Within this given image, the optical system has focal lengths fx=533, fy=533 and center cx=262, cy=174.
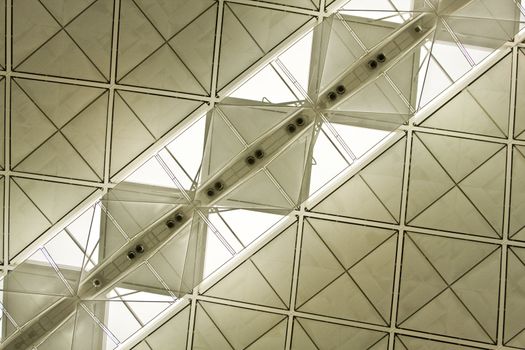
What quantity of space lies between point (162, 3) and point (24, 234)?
9953 mm

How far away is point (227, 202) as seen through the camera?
18375 millimetres

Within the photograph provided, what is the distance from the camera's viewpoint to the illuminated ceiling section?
61.2ft

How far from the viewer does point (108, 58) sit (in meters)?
19.4

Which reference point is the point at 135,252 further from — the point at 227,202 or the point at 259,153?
the point at 259,153

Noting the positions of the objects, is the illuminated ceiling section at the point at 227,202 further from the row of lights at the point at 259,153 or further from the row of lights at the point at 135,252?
the row of lights at the point at 259,153

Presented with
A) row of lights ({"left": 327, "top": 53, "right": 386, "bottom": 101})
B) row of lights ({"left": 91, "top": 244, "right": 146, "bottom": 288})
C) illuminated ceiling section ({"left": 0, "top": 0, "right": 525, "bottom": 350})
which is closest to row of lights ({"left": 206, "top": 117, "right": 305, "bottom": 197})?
illuminated ceiling section ({"left": 0, "top": 0, "right": 525, "bottom": 350})

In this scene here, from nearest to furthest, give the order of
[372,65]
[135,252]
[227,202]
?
1. [372,65]
2. [227,202]
3. [135,252]

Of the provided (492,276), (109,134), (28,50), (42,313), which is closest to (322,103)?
(109,134)

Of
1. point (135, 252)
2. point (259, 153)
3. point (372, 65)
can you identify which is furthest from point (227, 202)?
point (372, 65)

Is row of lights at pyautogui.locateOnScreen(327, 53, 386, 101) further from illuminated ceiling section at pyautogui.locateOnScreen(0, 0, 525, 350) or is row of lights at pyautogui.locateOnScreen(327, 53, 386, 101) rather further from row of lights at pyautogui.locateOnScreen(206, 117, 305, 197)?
row of lights at pyautogui.locateOnScreen(206, 117, 305, 197)

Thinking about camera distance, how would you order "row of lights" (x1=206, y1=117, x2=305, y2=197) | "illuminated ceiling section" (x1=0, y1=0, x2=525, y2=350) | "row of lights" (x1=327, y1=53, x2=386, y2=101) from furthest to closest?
1. "illuminated ceiling section" (x1=0, y1=0, x2=525, y2=350)
2. "row of lights" (x1=206, y1=117, x2=305, y2=197)
3. "row of lights" (x1=327, y1=53, x2=386, y2=101)

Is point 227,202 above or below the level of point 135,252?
below

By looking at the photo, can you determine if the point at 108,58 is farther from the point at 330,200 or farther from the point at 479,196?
the point at 479,196

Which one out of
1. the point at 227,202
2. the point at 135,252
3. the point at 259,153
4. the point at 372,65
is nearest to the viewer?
the point at 372,65
